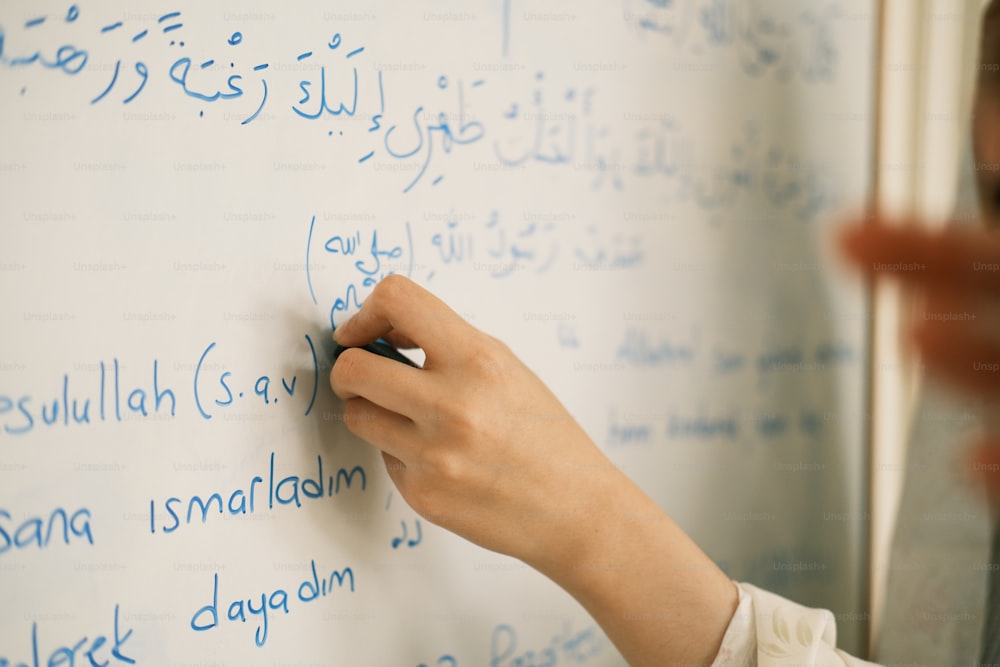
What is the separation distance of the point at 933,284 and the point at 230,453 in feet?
1.74

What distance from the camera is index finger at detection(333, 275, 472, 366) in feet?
1.81

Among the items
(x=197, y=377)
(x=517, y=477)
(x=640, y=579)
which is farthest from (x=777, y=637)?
(x=197, y=377)

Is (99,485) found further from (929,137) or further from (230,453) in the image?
(929,137)

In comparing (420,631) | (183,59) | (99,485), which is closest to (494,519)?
(420,631)

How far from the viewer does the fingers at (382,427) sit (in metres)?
0.56

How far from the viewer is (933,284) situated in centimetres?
53

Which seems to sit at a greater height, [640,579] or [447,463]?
[447,463]

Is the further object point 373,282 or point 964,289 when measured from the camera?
point 373,282

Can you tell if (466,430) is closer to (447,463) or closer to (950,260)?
(447,463)

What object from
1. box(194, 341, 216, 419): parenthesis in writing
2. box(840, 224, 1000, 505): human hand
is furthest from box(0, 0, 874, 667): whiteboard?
box(840, 224, 1000, 505): human hand

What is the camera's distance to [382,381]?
0.55 meters

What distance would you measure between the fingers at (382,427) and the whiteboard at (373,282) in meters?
0.03

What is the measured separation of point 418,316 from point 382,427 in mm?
91

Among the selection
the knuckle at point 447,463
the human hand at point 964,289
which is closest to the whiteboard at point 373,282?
the knuckle at point 447,463
